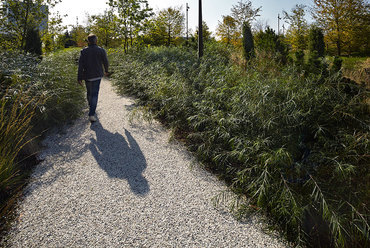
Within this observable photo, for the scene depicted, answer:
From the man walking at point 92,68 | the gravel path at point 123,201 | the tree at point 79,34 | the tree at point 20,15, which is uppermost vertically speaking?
the tree at point 79,34

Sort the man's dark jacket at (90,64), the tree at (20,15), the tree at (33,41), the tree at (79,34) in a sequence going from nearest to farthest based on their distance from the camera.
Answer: the man's dark jacket at (90,64) < the tree at (20,15) < the tree at (33,41) < the tree at (79,34)

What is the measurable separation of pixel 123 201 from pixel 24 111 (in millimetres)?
2740

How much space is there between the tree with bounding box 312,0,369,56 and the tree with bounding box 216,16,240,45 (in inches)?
183

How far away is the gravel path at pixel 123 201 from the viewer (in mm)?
2330

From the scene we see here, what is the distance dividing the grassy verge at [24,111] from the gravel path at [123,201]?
0.68ft

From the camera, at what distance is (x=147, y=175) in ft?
11.0

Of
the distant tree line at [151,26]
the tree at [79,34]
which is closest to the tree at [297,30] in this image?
the distant tree line at [151,26]

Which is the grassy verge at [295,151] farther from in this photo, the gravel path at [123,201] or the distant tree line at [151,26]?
the distant tree line at [151,26]

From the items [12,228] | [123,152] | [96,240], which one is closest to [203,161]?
[123,152]

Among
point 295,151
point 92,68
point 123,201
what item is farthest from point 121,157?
point 295,151

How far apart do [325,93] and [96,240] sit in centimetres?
349

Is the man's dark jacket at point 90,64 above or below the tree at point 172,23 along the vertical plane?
below

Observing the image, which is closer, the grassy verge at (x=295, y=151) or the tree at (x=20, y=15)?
the grassy verge at (x=295, y=151)

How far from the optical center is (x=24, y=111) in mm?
4230
